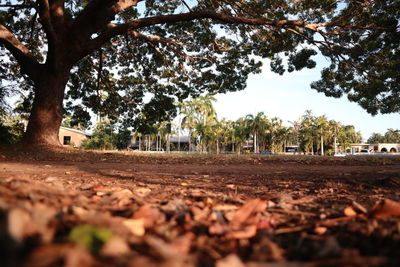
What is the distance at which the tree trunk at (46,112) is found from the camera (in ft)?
28.5

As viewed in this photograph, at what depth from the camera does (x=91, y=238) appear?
0.72m

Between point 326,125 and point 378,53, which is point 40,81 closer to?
point 378,53

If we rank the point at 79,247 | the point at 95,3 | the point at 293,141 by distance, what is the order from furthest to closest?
the point at 293,141
the point at 95,3
the point at 79,247

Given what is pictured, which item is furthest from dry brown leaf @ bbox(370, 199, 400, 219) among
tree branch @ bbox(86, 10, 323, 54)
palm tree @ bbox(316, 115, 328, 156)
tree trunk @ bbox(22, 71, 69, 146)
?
palm tree @ bbox(316, 115, 328, 156)

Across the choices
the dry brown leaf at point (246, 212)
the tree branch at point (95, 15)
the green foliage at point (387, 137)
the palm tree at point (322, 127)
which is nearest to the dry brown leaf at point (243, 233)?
the dry brown leaf at point (246, 212)

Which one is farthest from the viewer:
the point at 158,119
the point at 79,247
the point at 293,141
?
the point at 293,141

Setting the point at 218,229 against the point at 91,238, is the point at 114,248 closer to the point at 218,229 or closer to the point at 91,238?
the point at 91,238

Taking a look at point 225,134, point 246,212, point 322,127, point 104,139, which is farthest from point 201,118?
point 246,212

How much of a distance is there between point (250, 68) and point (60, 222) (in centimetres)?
1124

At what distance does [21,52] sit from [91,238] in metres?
9.96

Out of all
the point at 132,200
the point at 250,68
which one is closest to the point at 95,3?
the point at 250,68

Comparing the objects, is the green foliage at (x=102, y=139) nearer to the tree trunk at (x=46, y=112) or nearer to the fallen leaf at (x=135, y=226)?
the tree trunk at (x=46, y=112)

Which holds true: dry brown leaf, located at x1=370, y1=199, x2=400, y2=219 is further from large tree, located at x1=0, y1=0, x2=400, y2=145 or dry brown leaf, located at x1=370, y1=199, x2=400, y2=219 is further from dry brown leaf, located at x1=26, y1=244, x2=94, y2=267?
large tree, located at x1=0, y1=0, x2=400, y2=145

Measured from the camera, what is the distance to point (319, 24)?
7.96m
